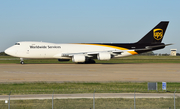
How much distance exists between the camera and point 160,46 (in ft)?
182

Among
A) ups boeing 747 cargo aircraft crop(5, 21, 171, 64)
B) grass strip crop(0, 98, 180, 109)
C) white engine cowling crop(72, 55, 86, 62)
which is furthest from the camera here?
ups boeing 747 cargo aircraft crop(5, 21, 171, 64)

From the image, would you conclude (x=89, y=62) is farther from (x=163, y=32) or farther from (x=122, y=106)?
(x=122, y=106)

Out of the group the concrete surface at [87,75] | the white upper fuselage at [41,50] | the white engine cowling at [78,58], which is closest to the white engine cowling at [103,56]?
the white engine cowling at [78,58]

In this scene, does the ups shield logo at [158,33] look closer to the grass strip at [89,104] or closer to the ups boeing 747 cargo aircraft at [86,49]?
the ups boeing 747 cargo aircraft at [86,49]

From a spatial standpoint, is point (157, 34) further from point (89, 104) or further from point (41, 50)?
point (89, 104)

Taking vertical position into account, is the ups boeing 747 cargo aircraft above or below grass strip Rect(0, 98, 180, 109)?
above

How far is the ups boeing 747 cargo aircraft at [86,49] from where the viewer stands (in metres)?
51.1

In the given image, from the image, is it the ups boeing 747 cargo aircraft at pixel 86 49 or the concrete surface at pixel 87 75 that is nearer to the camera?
the concrete surface at pixel 87 75

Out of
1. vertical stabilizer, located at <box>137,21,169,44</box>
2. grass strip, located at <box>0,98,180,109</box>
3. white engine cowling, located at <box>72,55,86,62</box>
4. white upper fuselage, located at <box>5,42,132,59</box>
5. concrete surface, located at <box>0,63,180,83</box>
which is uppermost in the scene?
vertical stabilizer, located at <box>137,21,169,44</box>

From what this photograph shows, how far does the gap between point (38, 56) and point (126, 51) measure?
19233 mm

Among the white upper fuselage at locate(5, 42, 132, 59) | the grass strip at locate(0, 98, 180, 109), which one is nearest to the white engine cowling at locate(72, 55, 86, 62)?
the white upper fuselage at locate(5, 42, 132, 59)

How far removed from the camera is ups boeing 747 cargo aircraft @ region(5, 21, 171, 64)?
51125 millimetres

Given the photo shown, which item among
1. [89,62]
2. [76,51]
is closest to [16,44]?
[76,51]

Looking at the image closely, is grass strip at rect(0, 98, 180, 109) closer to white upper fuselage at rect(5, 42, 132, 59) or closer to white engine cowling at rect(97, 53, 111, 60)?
white engine cowling at rect(97, 53, 111, 60)
